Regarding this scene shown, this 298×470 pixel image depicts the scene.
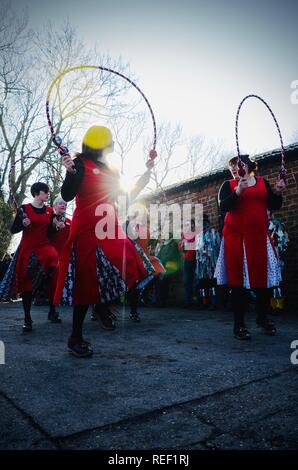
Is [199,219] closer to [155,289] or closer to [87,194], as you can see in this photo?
[155,289]

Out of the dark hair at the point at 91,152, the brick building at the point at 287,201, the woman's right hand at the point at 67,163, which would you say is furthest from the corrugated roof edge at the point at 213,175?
the woman's right hand at the point at 67,163

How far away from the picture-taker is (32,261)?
479cm

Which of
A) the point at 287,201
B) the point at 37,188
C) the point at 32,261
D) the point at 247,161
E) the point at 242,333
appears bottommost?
the point at 242,333

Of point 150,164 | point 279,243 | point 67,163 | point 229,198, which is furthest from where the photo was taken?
point 279,243

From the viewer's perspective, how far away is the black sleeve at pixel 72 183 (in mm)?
2850

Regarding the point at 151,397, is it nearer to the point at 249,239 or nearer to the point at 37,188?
the point at 249,239

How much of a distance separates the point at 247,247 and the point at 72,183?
207cm

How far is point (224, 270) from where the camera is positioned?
3969 millimetres

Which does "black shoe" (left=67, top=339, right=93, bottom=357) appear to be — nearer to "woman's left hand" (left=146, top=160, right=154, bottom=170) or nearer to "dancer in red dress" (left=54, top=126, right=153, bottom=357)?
"dancer in red dress" (left=54, top=126, right=153, bottom=357)

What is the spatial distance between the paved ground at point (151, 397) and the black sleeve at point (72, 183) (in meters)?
1.37

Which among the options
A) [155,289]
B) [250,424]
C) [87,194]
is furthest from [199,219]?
[250,424]

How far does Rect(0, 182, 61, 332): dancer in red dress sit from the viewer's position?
15.5 feet

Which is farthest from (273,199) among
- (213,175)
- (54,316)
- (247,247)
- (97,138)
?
(213,175)

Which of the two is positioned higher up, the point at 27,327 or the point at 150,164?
the point at 150,164
